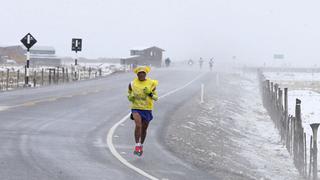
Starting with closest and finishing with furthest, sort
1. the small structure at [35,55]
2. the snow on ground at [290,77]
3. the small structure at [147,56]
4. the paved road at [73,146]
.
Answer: the paved road at [73,146] → the snow on ground at [290,77] → the small structure at [147,56] → the small structure at [35,55]

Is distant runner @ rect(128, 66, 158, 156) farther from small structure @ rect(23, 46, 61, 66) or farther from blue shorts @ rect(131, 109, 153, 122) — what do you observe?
small structure @ rect(23, 46, 61, 66)

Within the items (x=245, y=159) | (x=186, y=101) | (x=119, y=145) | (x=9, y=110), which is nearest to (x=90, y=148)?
(x=119, y=145)

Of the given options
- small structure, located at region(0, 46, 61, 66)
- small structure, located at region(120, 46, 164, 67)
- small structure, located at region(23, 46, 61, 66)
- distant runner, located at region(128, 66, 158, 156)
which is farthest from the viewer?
small structure, located at region(0, 46, 61, 66)

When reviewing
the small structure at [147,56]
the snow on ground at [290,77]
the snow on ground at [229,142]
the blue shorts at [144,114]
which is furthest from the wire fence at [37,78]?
the small structure at [147,56]

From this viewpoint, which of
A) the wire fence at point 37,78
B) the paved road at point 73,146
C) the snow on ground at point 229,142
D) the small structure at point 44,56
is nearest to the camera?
the paved road at point 73,146

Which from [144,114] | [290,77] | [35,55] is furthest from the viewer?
[35,55]

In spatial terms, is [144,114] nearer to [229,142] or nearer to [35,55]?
[229,142]

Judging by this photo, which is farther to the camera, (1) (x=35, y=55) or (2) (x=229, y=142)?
(1) (x=35, y=55)

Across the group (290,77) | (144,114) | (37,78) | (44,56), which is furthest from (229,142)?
(44,56)

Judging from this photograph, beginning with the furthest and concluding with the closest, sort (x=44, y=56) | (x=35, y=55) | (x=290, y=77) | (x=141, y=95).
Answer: (x=44, y=56), (x=35, y=55), (x=290, y=77), (x=141, y=95)

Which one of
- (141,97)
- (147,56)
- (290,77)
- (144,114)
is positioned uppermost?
(147,56)

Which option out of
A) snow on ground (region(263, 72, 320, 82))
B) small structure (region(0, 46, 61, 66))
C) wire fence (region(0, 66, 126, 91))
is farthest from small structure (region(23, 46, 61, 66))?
wire fence (region(0, 66, 126, 91))

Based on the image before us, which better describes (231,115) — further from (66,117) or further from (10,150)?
(10,150)

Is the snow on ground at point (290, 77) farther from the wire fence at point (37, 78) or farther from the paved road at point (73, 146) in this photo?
the paved road at point (73, 146)
